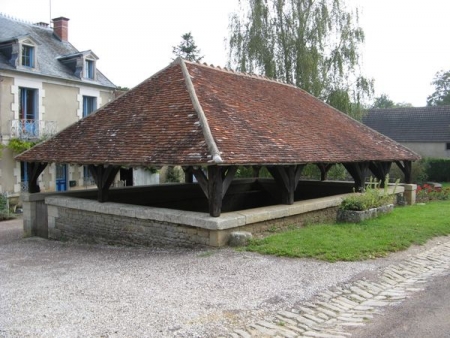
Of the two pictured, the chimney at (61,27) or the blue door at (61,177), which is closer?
the blue door at (61,177)

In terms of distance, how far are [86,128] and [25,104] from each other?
315 inches

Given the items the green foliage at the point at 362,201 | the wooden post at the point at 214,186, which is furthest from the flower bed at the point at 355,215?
the wooden post at the point at 214,186

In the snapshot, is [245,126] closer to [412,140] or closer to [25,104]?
[25,104]

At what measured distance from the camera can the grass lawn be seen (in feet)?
23.0

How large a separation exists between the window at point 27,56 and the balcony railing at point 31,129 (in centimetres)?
223

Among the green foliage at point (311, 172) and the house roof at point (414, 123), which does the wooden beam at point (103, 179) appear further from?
the house roof at point (414, 123)

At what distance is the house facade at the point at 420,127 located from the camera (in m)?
29.3

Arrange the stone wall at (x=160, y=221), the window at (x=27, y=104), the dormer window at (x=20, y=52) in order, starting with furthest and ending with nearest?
1. the window at (x=27, y=104)
2. the dormer window at (x=20, y=52)
3. the stone wall at (x=160, y=221)

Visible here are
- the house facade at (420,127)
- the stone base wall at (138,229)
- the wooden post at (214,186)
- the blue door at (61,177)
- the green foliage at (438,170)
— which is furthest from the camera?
the house facade at (420,127)

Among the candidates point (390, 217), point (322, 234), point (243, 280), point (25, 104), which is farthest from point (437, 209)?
point (25, 104)

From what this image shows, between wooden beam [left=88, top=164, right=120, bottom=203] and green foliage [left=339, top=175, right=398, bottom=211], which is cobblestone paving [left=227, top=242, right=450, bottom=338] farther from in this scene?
wooden beam [left=88, top=164, right=120, bottom=203]

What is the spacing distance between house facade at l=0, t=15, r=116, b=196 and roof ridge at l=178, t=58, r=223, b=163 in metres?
8.64

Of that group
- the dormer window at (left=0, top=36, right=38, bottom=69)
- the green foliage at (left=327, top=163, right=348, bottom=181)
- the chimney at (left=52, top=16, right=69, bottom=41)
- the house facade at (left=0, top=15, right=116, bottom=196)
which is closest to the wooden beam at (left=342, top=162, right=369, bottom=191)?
the green foliage at (left=327, top=163, right=348, bottom=181)

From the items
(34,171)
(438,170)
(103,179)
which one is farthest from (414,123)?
(34,171)
